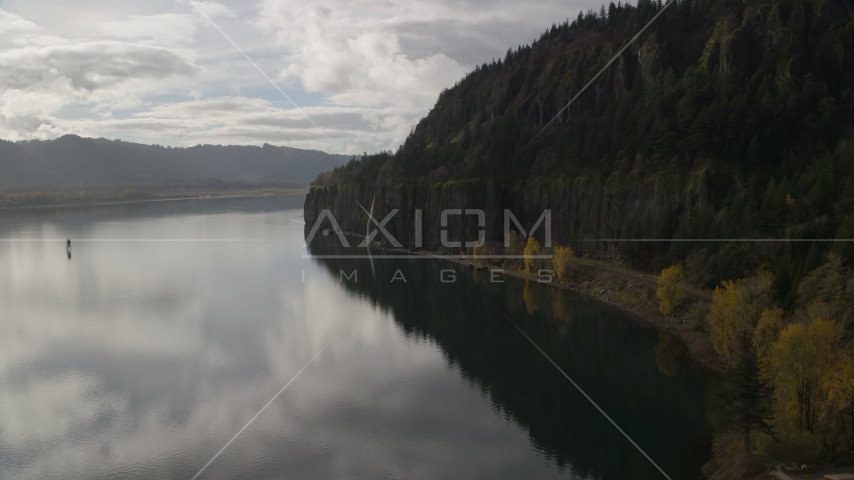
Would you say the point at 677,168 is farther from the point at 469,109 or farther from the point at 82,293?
the point at 469,109

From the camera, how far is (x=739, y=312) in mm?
22094

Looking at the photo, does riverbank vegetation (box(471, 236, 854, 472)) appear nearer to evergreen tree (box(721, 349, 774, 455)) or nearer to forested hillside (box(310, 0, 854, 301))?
evergreen tree (box(721, 349, 774, 455))

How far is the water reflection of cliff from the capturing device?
17938 millimetres

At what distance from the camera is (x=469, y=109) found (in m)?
80.0

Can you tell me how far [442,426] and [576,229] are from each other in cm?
2804

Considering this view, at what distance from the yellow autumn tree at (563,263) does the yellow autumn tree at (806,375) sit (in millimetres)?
22600

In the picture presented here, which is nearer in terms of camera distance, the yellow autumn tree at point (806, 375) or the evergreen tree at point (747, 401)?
the evergreen tree at point (747, 401)

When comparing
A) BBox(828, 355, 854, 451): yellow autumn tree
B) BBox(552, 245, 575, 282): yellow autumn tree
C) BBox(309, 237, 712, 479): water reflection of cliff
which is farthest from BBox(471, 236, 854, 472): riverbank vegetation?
BBox(552, 245, 575, 282): yellow autumn tree

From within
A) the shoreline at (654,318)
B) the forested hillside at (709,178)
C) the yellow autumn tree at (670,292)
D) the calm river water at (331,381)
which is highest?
the forested hillside at (709,178)

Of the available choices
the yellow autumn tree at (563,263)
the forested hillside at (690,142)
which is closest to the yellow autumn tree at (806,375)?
the forested hillside at (690,142)

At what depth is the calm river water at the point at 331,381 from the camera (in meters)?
17.4

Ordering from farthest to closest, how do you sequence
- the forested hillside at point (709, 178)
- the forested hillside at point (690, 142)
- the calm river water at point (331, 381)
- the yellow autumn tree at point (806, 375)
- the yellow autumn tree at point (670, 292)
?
the yellow autumn tree at point (670, 292) < the forested hillside at point (690, 142) < the calm river water at point (331, 381) < the forested hillside at point (709, 178) < the yellow autumn tree at point (806, 375)

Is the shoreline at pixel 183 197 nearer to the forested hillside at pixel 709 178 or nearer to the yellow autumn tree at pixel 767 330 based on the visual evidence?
the forested hillside at pixel 709 178

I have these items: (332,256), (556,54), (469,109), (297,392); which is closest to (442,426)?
(297,392)
